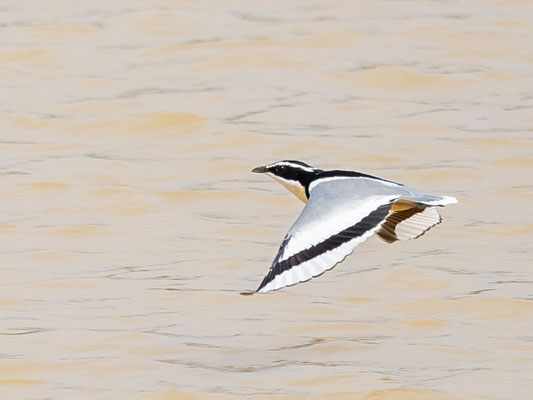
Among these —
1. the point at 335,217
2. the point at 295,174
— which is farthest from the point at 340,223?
the point at 295,174

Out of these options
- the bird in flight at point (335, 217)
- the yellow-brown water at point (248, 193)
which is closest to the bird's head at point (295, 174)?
the bird in flight at point (335, 217)

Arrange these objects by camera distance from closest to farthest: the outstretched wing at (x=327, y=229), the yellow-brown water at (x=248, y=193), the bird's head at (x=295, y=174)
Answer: the outstretched wing at (x=327, y=229), the yellow-brown water at (x=248, y=193), the bird's head at (x=295, y=174)

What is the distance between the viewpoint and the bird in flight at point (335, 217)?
6.61 metres

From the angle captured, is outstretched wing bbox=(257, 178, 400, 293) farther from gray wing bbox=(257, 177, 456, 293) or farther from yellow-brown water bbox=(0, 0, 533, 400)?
yellow-brown water bbox=(0, 0, 533, 400)

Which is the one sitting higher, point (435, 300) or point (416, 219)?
point (416, 219)

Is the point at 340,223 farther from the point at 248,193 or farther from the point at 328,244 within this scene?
the point at 248,193

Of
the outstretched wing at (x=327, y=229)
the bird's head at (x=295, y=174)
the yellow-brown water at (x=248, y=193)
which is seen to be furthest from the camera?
the bird's head at (x=295, y=174)

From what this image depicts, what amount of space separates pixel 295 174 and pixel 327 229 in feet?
4.26

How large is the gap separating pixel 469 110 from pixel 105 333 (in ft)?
18.7

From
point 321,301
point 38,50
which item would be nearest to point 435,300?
point 321,301

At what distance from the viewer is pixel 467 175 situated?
36.8 ft

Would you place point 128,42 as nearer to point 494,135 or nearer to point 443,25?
point 443,25

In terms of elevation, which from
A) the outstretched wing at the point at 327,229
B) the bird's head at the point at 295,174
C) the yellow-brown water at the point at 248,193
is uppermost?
the outstretched wing at the point at 327,229

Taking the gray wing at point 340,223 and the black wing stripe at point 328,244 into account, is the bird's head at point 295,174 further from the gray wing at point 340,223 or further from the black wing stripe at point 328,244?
the black wing stripe at point 328,244
